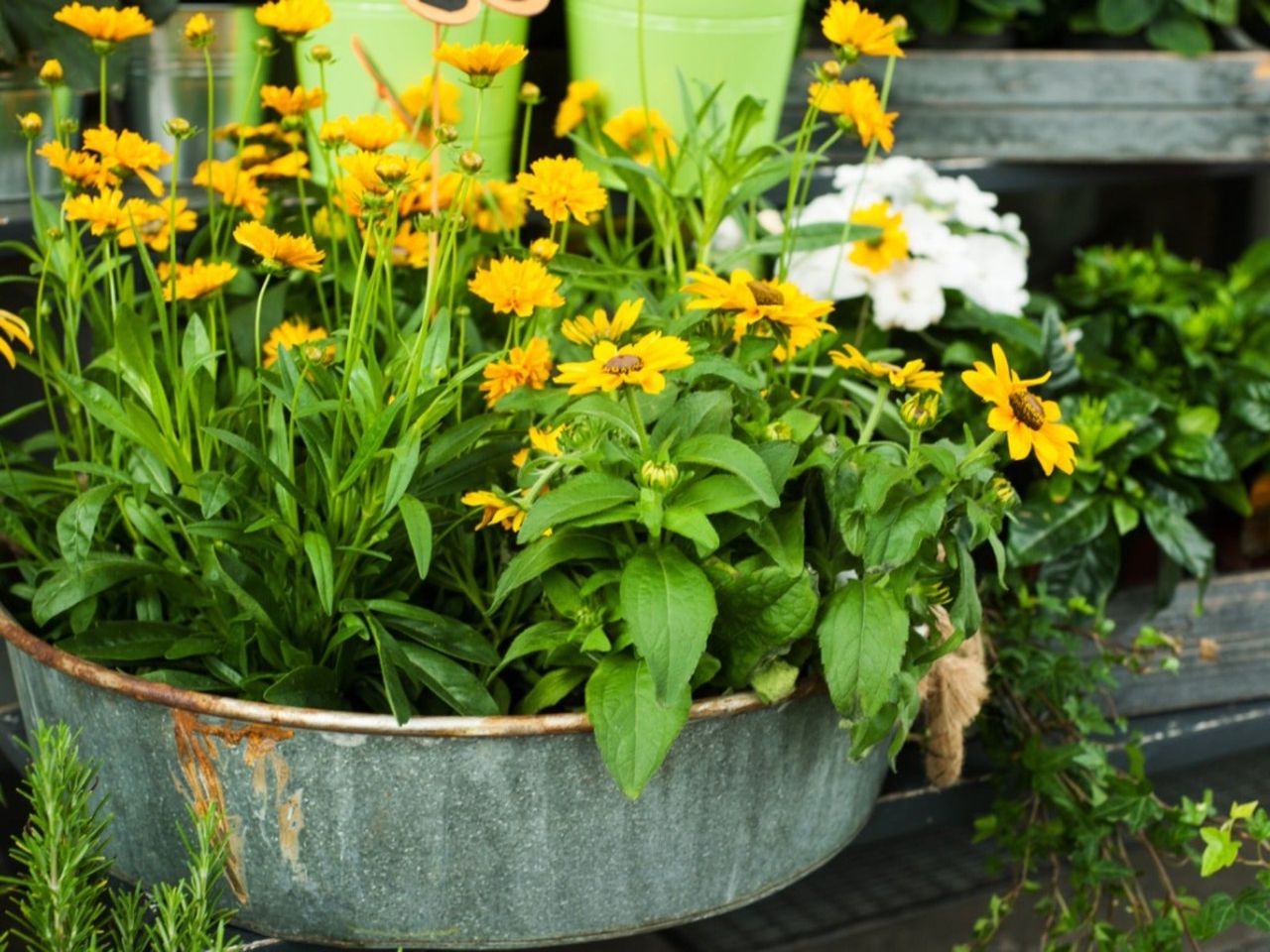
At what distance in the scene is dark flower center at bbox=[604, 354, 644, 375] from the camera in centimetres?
71

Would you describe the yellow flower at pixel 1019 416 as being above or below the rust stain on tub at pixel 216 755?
above

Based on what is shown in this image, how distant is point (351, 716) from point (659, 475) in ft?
0.67

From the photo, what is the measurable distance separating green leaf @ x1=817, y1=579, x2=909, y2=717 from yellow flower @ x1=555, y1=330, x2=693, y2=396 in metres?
0.16

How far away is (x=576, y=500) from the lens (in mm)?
762

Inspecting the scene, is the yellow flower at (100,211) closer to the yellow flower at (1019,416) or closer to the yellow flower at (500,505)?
the yellow flower at (500,505)

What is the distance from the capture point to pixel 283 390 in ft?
2.75

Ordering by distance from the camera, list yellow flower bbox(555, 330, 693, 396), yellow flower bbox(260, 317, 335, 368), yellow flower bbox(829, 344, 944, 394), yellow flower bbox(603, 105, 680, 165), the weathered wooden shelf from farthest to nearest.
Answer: the weathered wooden shelf → yellow flower bbox(603, 105, 680, 165) → yellow flower bbox(260, 317, 335, 368) → yellow flower bbox(829, 344, 944, 394) → yellow flower bbox(555, 330, 693, 396)

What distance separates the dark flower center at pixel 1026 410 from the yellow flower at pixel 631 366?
0.55 ft

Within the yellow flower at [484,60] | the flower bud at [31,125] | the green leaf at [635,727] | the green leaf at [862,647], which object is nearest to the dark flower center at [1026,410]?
the green leaf at [862,647]

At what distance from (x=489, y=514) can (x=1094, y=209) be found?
1.42 meters

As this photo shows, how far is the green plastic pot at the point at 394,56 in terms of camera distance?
1.14 meters

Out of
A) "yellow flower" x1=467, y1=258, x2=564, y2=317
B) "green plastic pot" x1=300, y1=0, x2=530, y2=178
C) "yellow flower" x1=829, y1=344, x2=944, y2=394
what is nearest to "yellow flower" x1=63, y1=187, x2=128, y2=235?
"yellow flower" x1=467, y1=258, x2=564, y2=317

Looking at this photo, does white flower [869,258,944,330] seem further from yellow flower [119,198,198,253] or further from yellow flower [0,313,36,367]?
yellow flower [0,313,36,367]

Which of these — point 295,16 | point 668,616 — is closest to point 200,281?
point 295,16
